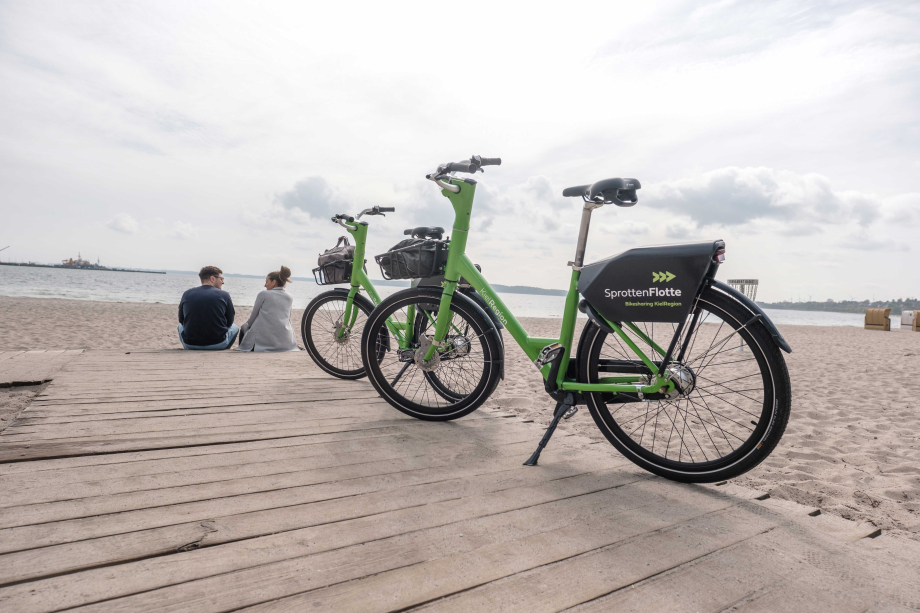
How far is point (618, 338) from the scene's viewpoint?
2.19 meters

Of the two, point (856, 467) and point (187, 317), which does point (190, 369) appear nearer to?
point (187, 317)

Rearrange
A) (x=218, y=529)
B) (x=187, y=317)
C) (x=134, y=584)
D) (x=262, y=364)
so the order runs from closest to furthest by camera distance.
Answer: (x=134, y=584) → (x=218, y=529) → (x=262, y=364) → (x=187, y=317)

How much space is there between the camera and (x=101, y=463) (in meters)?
2.00

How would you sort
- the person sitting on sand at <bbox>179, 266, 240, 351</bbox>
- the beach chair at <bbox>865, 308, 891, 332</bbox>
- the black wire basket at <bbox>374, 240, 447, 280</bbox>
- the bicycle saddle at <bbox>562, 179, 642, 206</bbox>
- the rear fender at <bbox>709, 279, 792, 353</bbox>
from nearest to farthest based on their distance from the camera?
the rear fender at <bbox>709, 279, 792, 353</bbox> < the bicycle saddle at <bbox>562, 179, 642, 206</bbox> < the black wire basket at <bbox>374, 240, 447, 280</bbox> < the person sitting on sand at <bbox>179, 266, 240, 351</bbox> < the beach chair at <bbox>865, 308, 891, 332</bbox>

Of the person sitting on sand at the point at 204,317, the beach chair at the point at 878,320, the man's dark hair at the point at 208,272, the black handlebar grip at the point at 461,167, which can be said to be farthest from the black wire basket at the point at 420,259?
the beach chair at the point at 878,320

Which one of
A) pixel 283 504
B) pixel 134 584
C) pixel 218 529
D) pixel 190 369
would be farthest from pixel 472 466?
pixel 190 369

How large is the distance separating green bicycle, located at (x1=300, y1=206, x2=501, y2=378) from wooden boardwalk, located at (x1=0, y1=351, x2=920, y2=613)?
5.10ft

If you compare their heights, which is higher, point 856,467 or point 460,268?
point 460,268

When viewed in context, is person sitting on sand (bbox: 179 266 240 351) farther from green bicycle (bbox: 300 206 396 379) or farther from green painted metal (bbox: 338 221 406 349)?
green painted metal (bbox: 338 221 406 349)

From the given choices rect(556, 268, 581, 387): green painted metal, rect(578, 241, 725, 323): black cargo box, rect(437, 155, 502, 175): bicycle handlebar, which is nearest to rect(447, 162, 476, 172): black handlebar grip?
rect(437, 155, 502, 175): bicycle handlebar

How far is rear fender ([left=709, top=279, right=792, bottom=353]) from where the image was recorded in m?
1.84

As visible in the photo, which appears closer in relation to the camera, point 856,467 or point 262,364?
point 856,467

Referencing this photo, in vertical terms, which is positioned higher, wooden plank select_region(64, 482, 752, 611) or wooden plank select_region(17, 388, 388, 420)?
wooden plank select_region(64, 482, 752, 611)

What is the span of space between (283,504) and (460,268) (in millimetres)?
1593
